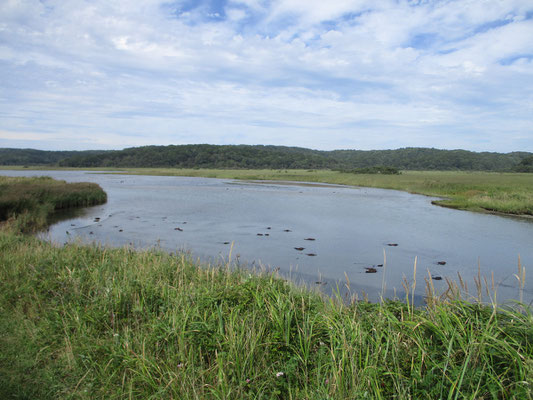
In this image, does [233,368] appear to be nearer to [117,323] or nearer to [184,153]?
[117,323]

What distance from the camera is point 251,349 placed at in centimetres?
381

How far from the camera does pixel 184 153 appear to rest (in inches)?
5418

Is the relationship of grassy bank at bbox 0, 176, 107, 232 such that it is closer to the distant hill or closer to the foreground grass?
the foreground grass

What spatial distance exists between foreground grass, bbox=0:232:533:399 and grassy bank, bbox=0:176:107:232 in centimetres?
1121

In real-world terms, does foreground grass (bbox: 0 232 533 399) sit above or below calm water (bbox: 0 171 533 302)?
above

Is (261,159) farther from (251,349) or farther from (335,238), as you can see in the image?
(251,349)

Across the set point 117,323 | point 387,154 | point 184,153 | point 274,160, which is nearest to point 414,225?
point 117,323

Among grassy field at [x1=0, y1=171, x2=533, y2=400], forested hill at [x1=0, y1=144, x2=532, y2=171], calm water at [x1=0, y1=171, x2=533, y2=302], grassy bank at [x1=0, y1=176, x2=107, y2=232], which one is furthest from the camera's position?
forested hill at [x1=0, y1=144, x2=532, y2=171]

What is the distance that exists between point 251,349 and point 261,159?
129341 mm

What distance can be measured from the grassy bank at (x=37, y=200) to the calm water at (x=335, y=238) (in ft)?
4.05

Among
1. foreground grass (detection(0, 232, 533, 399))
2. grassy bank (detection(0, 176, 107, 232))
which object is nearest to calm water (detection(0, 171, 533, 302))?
grassy bank (detection(0, 176, 107, 232))

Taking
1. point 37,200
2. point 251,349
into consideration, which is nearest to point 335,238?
point 251,349

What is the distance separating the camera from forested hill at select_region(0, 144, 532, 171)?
115375mm

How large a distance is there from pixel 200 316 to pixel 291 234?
460 inches
